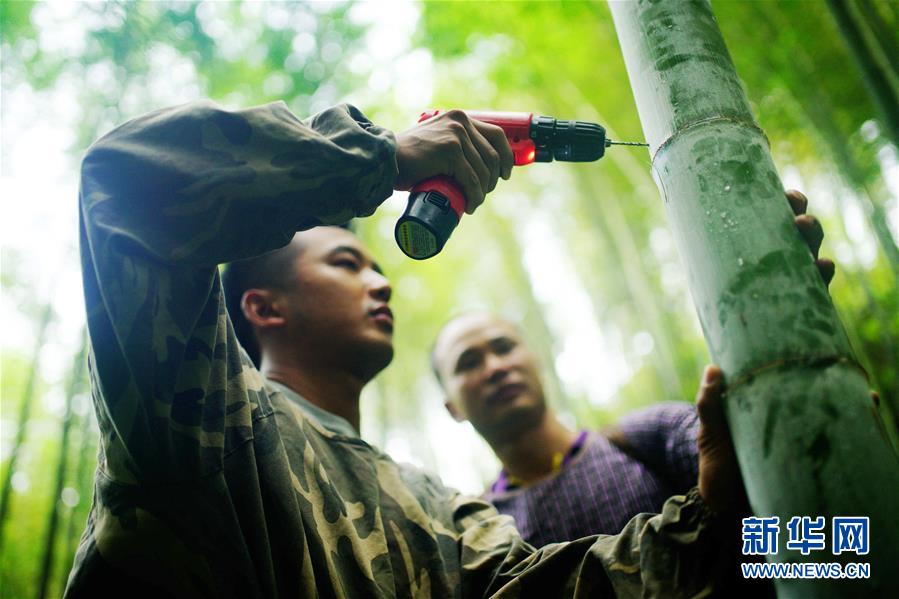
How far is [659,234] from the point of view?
981 cm

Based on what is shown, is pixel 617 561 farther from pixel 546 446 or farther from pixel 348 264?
pixel 546 446

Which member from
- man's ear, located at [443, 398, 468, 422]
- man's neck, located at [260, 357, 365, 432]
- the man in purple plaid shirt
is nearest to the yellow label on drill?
man's neck, located at [260, 357, 365, 432]

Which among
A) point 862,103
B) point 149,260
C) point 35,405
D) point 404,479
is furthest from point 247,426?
point 35,405

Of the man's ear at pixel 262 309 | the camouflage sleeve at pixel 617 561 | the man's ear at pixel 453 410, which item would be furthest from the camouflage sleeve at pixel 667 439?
the man's ear at pixel 262 309

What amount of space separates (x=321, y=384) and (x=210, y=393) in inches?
32.0

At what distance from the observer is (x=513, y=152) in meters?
1.45

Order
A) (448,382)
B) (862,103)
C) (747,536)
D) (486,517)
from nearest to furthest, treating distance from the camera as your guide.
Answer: (747,536)
(486,517)
(448,382)
(862,103)

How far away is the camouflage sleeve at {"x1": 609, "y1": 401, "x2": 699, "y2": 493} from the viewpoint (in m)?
1.97

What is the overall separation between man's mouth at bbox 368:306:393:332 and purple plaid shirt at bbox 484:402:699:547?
3.48ft

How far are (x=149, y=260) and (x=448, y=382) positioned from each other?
2.28 metres

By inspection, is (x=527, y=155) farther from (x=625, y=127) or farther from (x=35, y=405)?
(x=35, y=405)

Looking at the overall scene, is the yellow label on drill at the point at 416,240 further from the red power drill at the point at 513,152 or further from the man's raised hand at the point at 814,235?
the man's raised hand at the point at 814,235

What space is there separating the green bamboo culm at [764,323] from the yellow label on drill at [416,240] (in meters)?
0.52

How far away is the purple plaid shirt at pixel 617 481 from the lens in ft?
6.73
